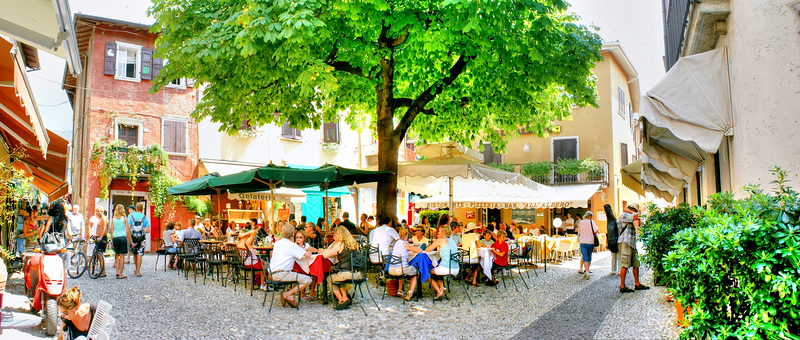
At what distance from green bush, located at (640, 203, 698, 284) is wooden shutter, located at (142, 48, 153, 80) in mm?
18541

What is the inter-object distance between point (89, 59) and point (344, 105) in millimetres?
12893

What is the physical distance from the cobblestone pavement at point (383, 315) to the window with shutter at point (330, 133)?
15.4 metres

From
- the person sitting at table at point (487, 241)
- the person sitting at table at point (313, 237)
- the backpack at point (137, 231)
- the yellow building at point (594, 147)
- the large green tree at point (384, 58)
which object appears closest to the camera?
the large green tree at point (384, 58)

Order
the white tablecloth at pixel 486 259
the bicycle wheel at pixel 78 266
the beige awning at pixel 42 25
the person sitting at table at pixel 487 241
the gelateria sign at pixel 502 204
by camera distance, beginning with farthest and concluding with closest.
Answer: the gelateria sign at pixel 502 204 → the bicycle wheel at pixel 78 266 → the person sitting at table at pixel 487 241 → the white tablecloth at pixel 486 259 → the beige awning at pixel 42 25

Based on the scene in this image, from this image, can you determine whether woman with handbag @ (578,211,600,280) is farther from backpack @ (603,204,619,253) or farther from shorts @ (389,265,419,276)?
shorts @ (389,265,419,276)

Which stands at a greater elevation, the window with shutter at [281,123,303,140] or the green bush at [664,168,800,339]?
the window with shutter at [281,123,303,140]

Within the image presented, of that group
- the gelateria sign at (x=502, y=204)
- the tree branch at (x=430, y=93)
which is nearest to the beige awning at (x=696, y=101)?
the tree branch at (x=430, y=93)

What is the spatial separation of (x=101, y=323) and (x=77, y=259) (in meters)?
8.77

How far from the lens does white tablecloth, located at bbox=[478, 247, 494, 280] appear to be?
34.5 feet

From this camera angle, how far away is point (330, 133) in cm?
2591

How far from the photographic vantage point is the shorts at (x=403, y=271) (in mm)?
8789

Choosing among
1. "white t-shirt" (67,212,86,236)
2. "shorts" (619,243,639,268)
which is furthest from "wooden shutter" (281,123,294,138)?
"shorts" (619,243,639,268)

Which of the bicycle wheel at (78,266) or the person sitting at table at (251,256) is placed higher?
the person sitting at table at (251,256)

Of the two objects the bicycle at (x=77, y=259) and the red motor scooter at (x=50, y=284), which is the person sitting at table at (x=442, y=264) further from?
the bicycle at (x=77, y=259)
